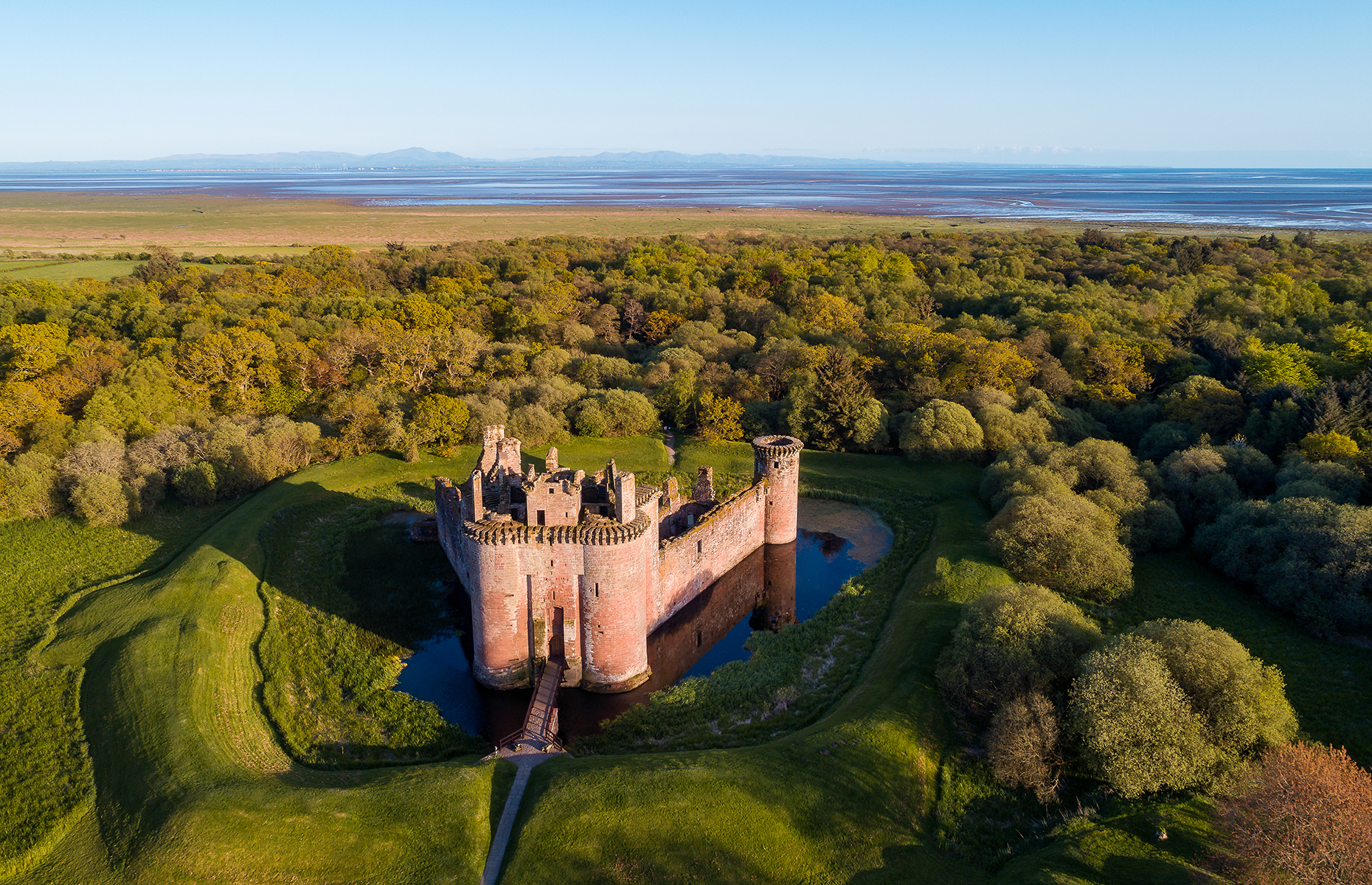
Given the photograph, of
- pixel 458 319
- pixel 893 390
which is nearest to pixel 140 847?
pixel 893 390

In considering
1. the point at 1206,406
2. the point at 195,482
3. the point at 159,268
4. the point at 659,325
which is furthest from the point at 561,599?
the point at 159,268

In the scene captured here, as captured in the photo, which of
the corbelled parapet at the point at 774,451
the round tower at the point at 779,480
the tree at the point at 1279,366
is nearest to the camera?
the corbelled parapet at the point at 774,451

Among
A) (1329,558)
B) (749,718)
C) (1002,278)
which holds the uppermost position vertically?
(1002,278)

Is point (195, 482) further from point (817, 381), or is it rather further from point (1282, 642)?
point (1282, 642)

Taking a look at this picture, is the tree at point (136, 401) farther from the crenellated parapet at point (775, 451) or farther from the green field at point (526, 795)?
the crenellated parapet at point (775, 451)

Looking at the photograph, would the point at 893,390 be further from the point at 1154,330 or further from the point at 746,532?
the point at 746,532

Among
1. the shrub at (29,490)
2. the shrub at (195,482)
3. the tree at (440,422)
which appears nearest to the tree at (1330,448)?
the tree at (440,422)

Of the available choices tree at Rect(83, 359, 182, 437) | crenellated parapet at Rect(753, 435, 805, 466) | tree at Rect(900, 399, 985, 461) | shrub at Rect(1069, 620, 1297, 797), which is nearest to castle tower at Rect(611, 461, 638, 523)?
crenellated parapet at Rect(753, 435, 805, 466)
